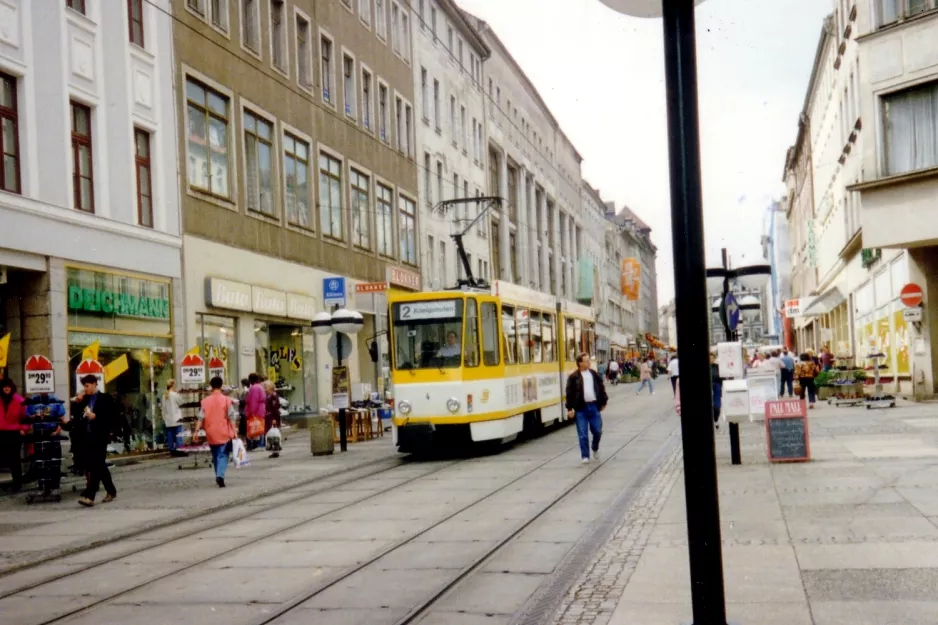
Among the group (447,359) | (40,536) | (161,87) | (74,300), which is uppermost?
(161,87)

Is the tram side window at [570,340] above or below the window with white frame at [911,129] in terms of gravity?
below

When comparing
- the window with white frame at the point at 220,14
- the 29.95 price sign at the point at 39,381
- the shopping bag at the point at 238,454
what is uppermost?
the window with white frame at the point at 220,14

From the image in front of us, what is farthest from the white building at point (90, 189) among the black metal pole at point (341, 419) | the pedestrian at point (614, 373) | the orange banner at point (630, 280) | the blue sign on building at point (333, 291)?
the orange banner at point (630, 280)

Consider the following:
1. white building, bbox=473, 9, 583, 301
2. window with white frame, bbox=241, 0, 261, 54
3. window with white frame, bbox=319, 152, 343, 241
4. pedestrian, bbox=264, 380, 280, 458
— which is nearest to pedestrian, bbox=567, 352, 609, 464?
pedestrian, bbox=264, 380, 280, 458

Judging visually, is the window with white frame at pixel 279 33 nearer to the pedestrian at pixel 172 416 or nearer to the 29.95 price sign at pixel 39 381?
the pedestrian at pixel 172 416

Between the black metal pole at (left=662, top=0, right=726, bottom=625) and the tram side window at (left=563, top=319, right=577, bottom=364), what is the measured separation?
23876mm

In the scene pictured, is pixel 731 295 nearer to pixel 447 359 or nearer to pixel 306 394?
pixel 447 359

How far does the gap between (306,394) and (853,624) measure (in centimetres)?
2771

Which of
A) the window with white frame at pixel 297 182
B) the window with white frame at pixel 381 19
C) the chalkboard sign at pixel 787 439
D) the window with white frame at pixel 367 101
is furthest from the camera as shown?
the window with white frame at pixel 381 19

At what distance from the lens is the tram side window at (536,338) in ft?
81.0

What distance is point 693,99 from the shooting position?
14.5 feet

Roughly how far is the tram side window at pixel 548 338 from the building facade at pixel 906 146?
8267 mm

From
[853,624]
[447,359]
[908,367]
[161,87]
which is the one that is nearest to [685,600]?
[853,624]

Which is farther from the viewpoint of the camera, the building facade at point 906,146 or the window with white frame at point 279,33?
the window with white frame at point 279,33
